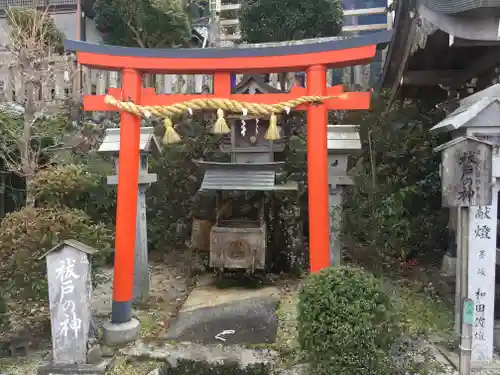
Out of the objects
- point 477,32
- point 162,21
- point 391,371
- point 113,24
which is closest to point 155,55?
point 477,32

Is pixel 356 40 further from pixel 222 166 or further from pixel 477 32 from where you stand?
pixel 222 166

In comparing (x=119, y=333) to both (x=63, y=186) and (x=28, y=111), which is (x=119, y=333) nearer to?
(x=63, y=186)

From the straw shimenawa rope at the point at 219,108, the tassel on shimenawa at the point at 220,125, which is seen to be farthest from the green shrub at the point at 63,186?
the tassel on shimenawa at the point at 220,125

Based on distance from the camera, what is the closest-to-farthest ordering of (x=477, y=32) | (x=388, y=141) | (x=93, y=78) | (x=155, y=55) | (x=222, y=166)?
(x=477, y=32), (x=155, y=55), (x=222, y=166), (x=388, y=141), (x=93, y=78)

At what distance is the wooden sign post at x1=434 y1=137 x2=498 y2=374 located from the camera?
4.19 meters

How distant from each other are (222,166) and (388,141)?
382 centimetres

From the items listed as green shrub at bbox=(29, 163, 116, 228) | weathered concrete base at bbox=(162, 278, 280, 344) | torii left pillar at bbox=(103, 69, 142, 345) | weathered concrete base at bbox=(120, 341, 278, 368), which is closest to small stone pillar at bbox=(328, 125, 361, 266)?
weathered concrete base at bbox=(162, 278, 280, 344)

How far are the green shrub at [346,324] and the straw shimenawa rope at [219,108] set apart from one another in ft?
6.86

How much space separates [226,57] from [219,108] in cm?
70

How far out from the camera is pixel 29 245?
5750mm

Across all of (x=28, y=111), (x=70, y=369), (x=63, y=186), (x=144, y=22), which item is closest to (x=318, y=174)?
(x=70, y=369)

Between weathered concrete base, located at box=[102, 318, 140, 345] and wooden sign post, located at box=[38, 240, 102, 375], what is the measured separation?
0.92 m

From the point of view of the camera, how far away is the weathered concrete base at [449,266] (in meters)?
7.76

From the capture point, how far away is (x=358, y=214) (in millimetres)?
9859
